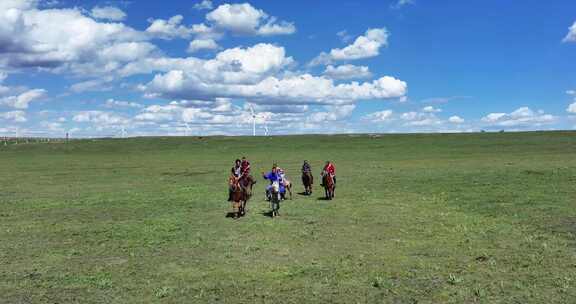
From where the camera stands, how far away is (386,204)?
93.1ft

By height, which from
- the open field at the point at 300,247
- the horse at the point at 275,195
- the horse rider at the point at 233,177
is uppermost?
the horse rider at the point at 233,177

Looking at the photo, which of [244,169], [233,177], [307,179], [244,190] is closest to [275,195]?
[244,190]

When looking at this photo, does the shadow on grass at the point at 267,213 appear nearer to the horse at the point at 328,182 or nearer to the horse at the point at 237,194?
the horse at the point at 237,194

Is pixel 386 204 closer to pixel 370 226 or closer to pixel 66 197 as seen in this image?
pixel 370 226

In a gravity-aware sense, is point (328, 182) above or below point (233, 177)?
below

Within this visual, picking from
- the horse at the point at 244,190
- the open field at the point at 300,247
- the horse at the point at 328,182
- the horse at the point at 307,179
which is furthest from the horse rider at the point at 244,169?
the horse at the point at 307,179

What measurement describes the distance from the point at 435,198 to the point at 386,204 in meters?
4.18

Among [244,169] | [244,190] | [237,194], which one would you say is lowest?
[237,194]

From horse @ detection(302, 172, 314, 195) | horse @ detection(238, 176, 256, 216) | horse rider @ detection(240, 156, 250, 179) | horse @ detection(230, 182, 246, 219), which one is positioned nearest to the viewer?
horse @ detection(230, 182, 246, 219)

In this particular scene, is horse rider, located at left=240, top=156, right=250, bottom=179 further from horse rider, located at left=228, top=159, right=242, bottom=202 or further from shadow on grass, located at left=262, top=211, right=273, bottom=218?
shadow on grass, located at left=262, top=211, right=273, bottom=218

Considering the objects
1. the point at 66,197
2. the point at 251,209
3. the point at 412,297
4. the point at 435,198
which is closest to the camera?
the point at 412,297

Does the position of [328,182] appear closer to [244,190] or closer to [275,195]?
[275,195]

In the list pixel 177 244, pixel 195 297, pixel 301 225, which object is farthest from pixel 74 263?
pixel 301 225

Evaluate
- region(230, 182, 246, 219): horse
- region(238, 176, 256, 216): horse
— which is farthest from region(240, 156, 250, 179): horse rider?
region(230, 182, 246, 219): horse
